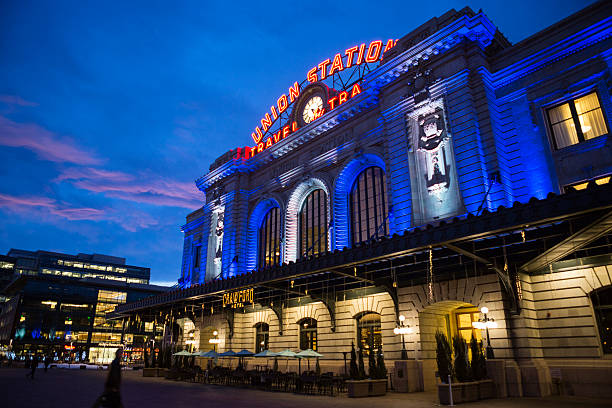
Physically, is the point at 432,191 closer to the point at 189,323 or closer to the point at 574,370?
the point at 574,370

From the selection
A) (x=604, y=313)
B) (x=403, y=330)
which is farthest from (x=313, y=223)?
(x=604, y=313)

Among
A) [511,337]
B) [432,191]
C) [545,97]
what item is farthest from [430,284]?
[545,97]

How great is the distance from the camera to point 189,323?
48.7 meters

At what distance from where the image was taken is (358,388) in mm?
21203

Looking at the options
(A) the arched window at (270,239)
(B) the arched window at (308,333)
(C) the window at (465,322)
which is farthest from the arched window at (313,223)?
(C) the window at (465,322)

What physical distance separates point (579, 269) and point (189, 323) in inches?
1566

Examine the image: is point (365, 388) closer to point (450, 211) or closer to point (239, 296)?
point (450, 211)

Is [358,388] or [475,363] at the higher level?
[475,363]

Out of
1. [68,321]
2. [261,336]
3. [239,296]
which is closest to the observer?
[239,296]

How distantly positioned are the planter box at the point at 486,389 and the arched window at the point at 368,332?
9.36 m

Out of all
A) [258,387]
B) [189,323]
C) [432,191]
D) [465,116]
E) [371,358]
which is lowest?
[258,387]

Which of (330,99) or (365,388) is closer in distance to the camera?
(365,388)

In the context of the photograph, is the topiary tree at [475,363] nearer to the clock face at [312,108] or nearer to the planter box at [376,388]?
the planter box at [376,388]

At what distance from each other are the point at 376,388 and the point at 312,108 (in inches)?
1160
